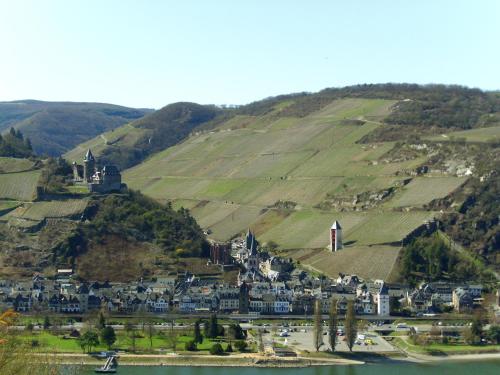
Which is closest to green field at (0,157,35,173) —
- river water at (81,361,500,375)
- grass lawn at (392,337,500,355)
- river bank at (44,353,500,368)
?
river bank at (44,353,500,368)

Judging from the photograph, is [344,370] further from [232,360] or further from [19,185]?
[19,185]

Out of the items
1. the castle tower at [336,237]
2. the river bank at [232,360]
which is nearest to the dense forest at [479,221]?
the castle tower at [336,237]

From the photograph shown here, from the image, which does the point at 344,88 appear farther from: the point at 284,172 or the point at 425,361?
the point at 425,361

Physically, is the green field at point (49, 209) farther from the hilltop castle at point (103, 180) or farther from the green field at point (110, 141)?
the green field at point (110, 141)

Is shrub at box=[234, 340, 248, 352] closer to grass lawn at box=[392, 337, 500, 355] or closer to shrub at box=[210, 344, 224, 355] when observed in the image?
shrub at box=[210, 344, 224, 355]

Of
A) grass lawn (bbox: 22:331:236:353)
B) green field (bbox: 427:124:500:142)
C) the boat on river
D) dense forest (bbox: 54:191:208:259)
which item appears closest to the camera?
the boat on river
